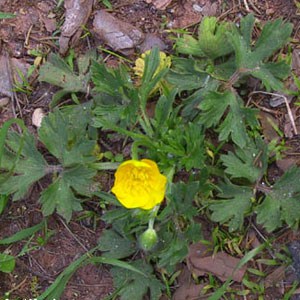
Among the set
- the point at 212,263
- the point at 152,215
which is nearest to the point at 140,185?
the point at 152,215

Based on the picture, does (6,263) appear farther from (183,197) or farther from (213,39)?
(213,39)

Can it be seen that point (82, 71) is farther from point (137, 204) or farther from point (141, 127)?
point (137, 204)

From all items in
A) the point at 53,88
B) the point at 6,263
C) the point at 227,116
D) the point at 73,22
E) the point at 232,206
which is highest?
the point at 73,22

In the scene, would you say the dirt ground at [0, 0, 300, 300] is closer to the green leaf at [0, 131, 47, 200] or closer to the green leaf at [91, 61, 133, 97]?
the green leaf at [0, 131, 47, 200]

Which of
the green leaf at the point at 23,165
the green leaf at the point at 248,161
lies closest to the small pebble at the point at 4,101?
the green leaf at the point at 23,165

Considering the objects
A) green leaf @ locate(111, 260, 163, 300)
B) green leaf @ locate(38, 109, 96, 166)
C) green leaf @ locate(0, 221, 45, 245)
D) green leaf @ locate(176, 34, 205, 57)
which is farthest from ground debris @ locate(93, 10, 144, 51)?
green leaf @ locate(111, 260, 163, 300)

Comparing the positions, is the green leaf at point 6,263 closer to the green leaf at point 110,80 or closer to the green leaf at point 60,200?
the green leaf at point 60,200
